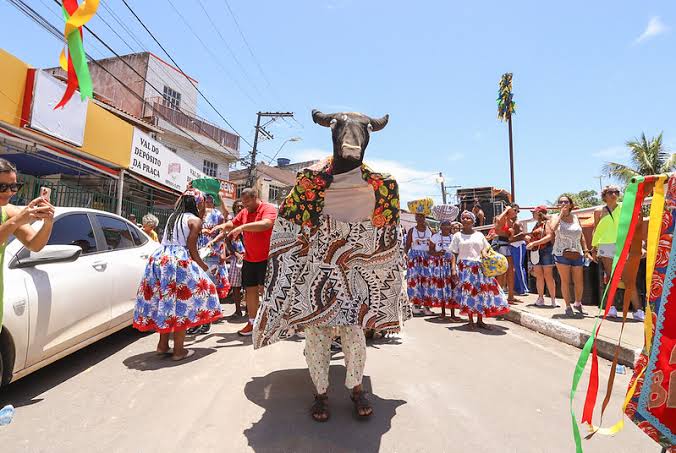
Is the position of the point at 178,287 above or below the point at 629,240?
below

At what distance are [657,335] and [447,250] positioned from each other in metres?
5.26

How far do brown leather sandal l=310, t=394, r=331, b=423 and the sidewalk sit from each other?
11.0ft

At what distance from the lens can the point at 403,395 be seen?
310 cm

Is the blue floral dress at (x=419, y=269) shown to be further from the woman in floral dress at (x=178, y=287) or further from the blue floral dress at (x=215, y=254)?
the woman in floral dress at (x=178, y=287)

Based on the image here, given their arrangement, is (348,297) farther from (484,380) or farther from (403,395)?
(484,380)

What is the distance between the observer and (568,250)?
628 centimetres

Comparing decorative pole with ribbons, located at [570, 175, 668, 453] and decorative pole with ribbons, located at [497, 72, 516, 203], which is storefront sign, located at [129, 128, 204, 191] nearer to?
decorative pole with ribbons, located at [570, 175, 668, 453]

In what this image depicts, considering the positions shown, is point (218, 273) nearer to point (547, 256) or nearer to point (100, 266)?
point (100, 266)

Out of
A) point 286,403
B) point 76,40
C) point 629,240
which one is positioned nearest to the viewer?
point 629,240

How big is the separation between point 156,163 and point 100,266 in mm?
10953

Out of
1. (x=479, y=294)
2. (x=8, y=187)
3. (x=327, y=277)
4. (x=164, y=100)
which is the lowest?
(x=479, y=294)

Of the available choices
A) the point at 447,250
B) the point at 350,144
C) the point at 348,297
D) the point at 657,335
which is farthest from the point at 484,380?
the point at 447,250

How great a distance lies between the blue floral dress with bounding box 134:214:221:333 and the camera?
3.82m

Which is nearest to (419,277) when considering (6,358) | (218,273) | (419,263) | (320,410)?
(419,263)
